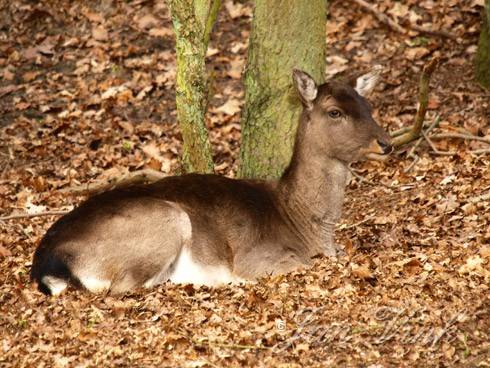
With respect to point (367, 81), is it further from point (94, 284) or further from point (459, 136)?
point (94, 284)

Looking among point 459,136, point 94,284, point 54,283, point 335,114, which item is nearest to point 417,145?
point 459,136

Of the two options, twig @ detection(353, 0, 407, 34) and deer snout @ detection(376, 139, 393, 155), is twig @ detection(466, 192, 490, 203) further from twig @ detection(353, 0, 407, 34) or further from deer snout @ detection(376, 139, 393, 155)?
twig @ detection(353, 0, 407, 34)

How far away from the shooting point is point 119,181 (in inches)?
415

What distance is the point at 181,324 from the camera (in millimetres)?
6832

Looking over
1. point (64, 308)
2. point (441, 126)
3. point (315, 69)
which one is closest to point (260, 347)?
point (64, 308)

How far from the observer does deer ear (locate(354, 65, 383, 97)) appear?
8898 mm

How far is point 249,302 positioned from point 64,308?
1.44 m

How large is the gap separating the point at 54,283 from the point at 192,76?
9.32ft

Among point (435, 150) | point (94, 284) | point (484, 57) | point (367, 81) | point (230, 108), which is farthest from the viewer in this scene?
point (230, 108)

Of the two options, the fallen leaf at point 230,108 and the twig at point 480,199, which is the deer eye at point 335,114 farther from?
the fallen leaf at point 230,108

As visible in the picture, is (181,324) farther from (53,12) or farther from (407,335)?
(53,12)

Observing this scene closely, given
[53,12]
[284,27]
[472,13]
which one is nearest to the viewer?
[284,27]

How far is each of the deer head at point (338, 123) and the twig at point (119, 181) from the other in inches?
91.4

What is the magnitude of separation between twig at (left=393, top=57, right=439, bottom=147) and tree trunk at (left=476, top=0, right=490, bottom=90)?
1.76m
